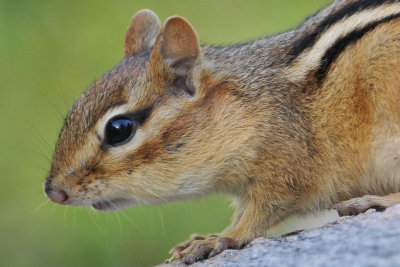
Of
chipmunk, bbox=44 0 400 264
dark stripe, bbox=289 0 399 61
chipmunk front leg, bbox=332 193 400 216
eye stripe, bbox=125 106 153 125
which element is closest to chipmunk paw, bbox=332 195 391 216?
chipmunk front leg, bbox=332 193 400 216

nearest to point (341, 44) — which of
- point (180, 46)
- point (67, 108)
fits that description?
point (180, 46)

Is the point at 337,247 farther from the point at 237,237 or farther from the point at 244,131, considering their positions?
the point at 244,131

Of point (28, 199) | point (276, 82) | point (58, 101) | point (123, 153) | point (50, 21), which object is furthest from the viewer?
point (50, 21)

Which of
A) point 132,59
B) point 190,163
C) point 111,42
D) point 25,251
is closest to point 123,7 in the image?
point 111,42

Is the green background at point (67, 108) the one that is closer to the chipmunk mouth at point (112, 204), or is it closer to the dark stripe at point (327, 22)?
the chipmunk mouth at point (112, 204)

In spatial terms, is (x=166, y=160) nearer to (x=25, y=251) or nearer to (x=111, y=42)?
(x=25, y=251)

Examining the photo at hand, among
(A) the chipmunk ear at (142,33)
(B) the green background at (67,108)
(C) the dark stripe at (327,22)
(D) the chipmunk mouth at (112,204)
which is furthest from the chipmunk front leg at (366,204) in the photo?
(A) the chipmunk ear at (142,33)

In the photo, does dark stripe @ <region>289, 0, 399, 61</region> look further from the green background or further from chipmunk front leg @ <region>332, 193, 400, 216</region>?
the green background
